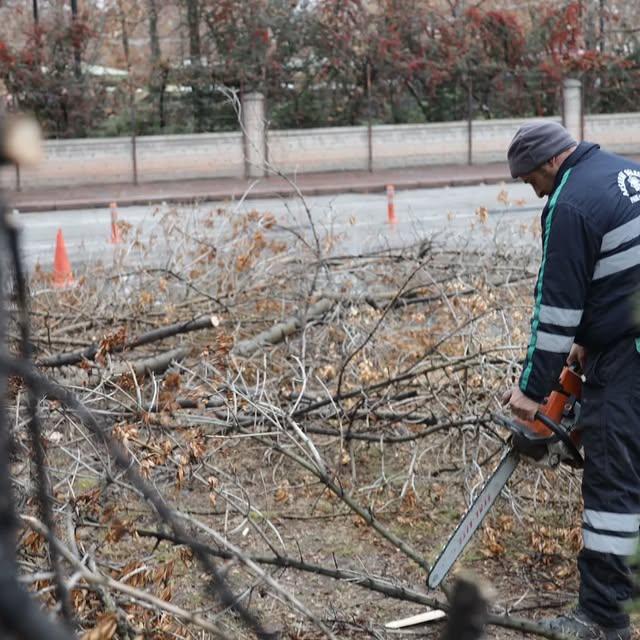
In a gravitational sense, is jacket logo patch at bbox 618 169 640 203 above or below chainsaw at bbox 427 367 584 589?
above

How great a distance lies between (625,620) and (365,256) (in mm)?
3616

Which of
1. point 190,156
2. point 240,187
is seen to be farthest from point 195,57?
point 240,187

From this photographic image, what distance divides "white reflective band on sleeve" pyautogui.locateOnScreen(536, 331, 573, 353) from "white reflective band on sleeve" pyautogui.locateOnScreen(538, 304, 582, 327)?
42 mm

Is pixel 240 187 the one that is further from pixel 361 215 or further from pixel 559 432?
pixel 559 432

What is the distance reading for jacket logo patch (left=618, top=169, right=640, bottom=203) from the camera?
11.6 feet

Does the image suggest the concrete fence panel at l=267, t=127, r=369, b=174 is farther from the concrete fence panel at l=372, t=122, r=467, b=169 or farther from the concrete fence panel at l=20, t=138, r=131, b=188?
the concrete fence panel at l=20, t=138, r=131, b=188

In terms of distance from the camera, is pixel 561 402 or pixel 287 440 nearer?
pixel 561 402

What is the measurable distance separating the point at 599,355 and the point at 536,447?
Result: 1.27 ft

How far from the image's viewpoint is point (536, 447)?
3.58 m

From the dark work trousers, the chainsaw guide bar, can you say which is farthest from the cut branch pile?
the dark work trousers

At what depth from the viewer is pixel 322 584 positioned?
402 centimetres

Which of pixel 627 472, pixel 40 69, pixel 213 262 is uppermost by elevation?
pixel 40 69

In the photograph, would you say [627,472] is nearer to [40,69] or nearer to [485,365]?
[485,365]

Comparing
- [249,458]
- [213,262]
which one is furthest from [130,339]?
[213,262]
